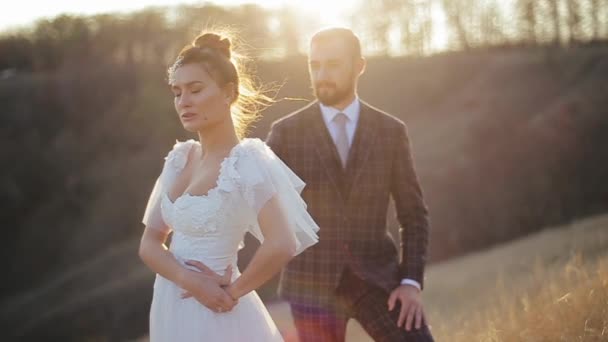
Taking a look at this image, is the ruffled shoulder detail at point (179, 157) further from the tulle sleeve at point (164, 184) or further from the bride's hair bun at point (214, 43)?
the bride's hair bun at point (214, 43)

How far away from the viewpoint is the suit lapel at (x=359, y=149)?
16.4 ft

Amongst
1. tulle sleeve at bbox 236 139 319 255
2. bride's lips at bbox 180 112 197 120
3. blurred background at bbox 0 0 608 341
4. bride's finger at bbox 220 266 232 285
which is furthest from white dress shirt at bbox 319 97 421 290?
blurred background at bbox 0 0 608 341

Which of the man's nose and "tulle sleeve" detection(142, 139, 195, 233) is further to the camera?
the man's nose

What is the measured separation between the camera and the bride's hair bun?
12.7 ft

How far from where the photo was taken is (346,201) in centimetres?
498

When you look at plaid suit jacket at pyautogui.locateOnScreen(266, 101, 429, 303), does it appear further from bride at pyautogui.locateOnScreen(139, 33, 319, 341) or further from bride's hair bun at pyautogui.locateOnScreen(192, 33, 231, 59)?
bride's hair bun at pyautogui.locateOnScreen(192, 33, 231, 59)

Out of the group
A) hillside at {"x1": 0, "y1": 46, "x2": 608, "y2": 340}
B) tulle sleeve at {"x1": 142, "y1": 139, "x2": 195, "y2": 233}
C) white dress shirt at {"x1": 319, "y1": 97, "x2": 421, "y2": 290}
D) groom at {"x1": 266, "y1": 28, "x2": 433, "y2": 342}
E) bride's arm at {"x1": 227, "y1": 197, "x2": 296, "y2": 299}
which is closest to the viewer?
bride's arm at {"x1": 227, "y1": 197, "x2": 296, "y2": 299}

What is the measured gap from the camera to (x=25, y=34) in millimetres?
50906

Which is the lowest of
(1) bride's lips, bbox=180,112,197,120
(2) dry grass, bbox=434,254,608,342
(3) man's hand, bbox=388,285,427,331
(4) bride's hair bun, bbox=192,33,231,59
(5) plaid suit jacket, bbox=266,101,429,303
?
(2) dry grass, bbox=434,254,608,342

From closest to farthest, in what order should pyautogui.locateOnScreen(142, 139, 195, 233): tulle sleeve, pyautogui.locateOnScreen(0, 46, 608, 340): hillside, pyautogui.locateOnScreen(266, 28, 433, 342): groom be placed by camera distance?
pyautogui.locateOnScreen(142, 139, 195, 233): tulle sleeve, pyautogui.locateOnScreen(266, 28, 433, 342): groom, pyautogui.locateOnScreen(0, 46, 608, 340): hillside

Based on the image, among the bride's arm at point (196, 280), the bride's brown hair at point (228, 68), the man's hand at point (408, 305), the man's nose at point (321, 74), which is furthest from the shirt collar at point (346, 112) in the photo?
the bride's arm at point (196, 280)

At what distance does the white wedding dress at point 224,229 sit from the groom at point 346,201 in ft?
3.58

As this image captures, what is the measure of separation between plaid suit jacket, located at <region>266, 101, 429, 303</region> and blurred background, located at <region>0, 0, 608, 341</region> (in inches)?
755

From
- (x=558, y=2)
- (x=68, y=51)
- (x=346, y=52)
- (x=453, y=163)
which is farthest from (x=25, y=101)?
(x=346, y=52)
